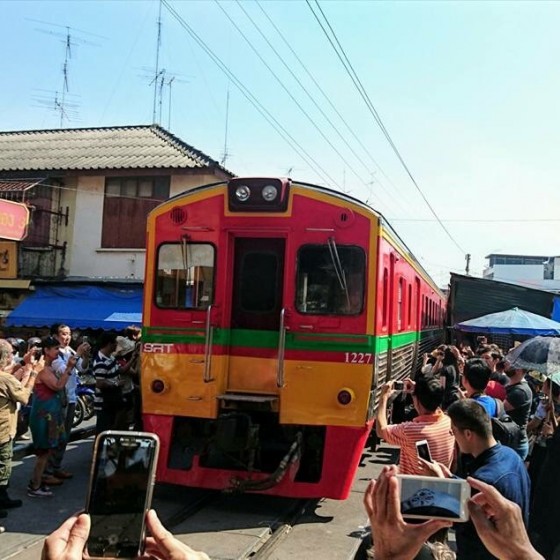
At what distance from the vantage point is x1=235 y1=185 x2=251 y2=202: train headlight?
256 inches

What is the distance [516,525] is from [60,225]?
17047 mm

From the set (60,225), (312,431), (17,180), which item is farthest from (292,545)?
(17,180)

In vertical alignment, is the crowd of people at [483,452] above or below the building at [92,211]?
below

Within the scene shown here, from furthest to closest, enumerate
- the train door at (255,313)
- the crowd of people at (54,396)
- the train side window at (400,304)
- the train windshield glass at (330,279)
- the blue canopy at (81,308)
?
the blue canopy at (81,308) < the train side window at (400,304) < the train door at (255,313) < the train windshield glass at (330,279) < the crowd of people at (54,396)

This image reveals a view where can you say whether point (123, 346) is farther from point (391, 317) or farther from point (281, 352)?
point (391, 317)

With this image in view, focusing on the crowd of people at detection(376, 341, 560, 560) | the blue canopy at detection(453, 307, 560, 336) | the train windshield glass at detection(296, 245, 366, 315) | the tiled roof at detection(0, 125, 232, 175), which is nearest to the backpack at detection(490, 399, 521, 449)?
the crowd of people at detection(376, 341, 560, 560)

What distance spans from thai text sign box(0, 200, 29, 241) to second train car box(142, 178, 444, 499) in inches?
145

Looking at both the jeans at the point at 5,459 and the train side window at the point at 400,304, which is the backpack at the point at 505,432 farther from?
the jeans at the point at 5,459

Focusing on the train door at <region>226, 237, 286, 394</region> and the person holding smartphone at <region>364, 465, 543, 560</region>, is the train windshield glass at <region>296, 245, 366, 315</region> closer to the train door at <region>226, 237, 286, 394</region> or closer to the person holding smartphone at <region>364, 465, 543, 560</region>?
the train door at <region>226, 237, 286, 394</region>

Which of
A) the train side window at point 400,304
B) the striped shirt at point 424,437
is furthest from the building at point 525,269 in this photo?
the striped shirt at point 424,437

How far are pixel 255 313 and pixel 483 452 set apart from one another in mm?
3868

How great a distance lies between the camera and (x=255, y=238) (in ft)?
21.8

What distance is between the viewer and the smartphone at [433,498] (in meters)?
1.58

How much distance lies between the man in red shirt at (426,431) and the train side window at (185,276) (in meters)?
2.93
